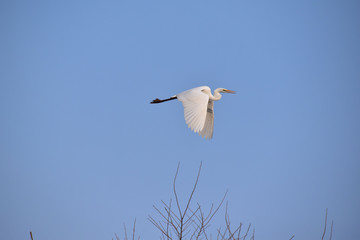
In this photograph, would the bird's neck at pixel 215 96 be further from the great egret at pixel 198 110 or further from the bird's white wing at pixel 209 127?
the bird's white wing at pixel 209 127

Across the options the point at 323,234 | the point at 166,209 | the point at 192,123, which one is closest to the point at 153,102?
the point at 192,123

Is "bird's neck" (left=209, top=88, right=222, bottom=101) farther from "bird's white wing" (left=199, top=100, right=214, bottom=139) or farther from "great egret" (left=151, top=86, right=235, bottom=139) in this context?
"bird's white wing" (left=199, top=100, right=214, bottom=139)

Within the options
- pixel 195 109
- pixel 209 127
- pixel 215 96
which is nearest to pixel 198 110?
pixel 195 109

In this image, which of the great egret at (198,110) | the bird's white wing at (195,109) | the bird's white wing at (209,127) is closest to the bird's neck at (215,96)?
the great egret at (198,110)

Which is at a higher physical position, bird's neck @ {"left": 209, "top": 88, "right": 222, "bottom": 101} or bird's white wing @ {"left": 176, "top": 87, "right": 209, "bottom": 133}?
bird's neck @ {"left": 209, "top": 88, "right": 222, "bottom": 101}

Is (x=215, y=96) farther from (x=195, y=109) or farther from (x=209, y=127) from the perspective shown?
(x=195, y=109)

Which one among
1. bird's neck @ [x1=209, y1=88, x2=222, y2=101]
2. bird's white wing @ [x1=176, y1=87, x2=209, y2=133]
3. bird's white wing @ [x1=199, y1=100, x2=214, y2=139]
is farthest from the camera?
bird's neck @ [x1=209, y1=88, x2=222, y2=101]

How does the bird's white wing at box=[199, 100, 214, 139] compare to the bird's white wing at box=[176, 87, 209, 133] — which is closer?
the bird's white wing at box=[176, 87, 209, 133]

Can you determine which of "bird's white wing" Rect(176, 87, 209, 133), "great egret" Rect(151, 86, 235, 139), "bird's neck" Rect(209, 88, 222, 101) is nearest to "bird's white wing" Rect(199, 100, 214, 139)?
"great egret" Rect(151, 86, 235, 139)

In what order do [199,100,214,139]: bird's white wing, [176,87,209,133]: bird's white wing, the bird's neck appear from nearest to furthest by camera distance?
[176,87,209,133]: bird's white wing → [199,100,214,139]: bird's white wing → the bird's neck

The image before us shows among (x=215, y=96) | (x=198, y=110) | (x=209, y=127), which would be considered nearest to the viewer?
(x=198, y=110)

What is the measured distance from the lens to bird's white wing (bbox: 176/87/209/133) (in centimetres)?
641

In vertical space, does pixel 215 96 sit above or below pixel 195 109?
above

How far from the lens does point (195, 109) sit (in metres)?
6.79
